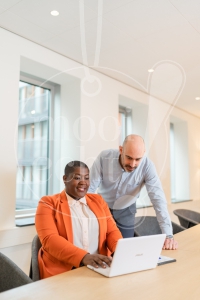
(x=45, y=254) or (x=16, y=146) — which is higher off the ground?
(x=16, y=146)

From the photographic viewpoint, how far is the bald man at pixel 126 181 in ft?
6.20

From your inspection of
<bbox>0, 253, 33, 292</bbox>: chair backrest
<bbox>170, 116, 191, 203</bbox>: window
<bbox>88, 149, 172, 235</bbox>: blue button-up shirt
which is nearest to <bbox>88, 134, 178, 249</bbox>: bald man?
<bbox>88, 149, 172, 235</bbox>: blue button-up shirt

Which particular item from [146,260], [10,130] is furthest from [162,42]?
[146,260]

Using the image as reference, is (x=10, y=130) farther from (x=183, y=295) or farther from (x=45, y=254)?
(x=183, y=295)

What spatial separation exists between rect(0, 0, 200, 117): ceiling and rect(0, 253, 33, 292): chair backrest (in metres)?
1.88

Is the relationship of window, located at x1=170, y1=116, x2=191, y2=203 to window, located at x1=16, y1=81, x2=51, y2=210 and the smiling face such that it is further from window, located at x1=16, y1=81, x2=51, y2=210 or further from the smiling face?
the smiling face

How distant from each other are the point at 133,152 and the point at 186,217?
1664mm

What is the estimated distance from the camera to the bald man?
1891 millimetres

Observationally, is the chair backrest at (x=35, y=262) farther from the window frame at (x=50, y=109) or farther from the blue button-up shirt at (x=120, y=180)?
the window frame at (x=50, y=109)

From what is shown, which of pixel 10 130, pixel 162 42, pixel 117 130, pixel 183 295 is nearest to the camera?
pixel 183 295

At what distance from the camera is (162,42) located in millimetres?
2867

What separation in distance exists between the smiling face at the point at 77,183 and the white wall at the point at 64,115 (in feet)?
2.18

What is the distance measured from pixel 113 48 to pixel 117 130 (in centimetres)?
112

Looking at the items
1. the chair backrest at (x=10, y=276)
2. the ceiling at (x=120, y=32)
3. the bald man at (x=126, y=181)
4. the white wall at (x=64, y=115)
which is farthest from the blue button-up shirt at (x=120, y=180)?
the ceiling at (x=120, y=32)
